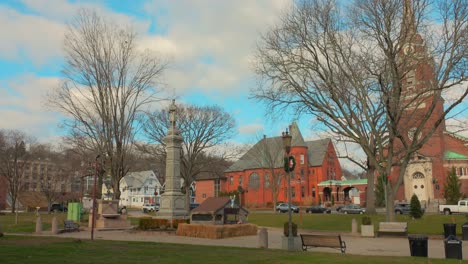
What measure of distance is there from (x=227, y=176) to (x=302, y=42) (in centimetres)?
6216

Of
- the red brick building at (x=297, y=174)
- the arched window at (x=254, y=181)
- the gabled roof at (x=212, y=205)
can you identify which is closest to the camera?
the gabled roof at (x=212, y=205)

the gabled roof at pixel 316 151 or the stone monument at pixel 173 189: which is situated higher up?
the gabled roof at pixel 316 151

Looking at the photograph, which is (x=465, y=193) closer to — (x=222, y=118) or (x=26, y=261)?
(x=222, y=118)

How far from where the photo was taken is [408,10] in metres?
22.7

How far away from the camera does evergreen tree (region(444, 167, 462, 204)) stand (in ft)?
167

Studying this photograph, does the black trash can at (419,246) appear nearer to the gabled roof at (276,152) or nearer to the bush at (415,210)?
the bush at (415,210)

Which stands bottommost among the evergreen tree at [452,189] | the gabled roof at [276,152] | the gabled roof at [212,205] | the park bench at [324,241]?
the park bench at [324,241]

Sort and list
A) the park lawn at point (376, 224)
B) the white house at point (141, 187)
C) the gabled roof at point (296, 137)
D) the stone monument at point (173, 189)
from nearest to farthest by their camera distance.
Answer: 1. the park lawn at point (376, 224)
2. the stone monument at point (173, 189)
3. the gabled roof at point (296, 137)
4. the white house at point (141, 187)

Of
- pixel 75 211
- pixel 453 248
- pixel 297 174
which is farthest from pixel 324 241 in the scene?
pixel 297 174

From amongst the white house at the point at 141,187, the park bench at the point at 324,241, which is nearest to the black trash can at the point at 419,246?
the park bench at the point at 324,241

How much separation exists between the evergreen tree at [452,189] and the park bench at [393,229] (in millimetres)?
32165

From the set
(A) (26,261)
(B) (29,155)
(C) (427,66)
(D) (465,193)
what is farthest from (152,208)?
(A) (26,261)

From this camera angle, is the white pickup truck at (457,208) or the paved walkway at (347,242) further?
the white pickup truck at (457,208)

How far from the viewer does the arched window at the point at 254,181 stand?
3174 inches
